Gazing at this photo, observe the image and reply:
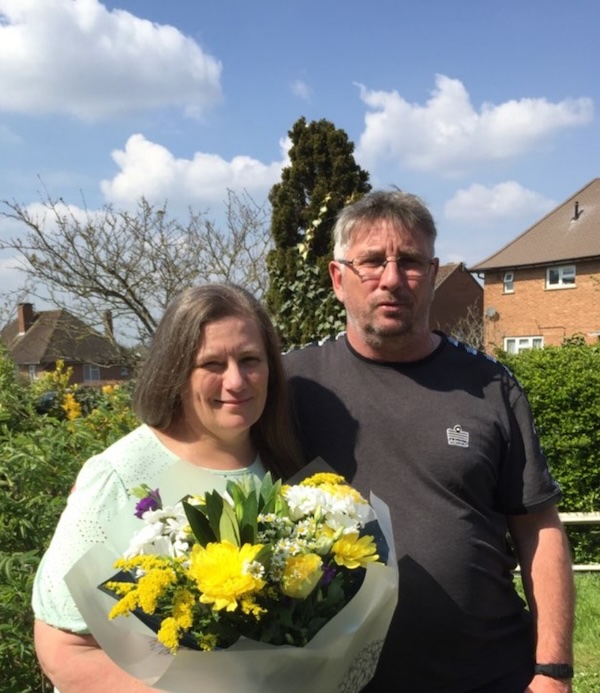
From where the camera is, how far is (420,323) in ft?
8.30

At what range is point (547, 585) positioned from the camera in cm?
243

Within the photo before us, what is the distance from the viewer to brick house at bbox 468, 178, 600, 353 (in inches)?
1059

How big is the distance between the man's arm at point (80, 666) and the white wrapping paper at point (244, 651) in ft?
0.54

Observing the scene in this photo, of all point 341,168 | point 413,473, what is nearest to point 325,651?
point 413,473

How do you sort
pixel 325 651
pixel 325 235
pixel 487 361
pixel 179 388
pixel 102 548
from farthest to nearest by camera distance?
1. pixel 325 235
2. pixel 487 361
3. pixel 179 388
4. pixel 102 548
5. pixel 325 651

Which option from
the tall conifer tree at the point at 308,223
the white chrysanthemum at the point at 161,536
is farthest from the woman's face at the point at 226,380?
the tall conifer tree at the point at 308,223

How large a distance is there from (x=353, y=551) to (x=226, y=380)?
638mm

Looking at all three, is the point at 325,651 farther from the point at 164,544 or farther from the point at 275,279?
the point at 275,279

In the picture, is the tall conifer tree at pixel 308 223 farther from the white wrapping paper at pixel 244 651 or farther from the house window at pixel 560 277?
the house window at pixel 560 277

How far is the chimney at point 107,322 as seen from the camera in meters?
11.9

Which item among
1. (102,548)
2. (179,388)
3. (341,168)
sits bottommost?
(102,548)

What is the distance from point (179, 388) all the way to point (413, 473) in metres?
0.88

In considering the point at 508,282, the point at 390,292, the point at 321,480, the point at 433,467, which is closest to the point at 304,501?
the point at 321,480

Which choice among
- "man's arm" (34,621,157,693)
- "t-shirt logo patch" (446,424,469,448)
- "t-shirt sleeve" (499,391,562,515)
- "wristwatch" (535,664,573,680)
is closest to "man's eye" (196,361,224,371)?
"man's arm" (34,621,157,693)
